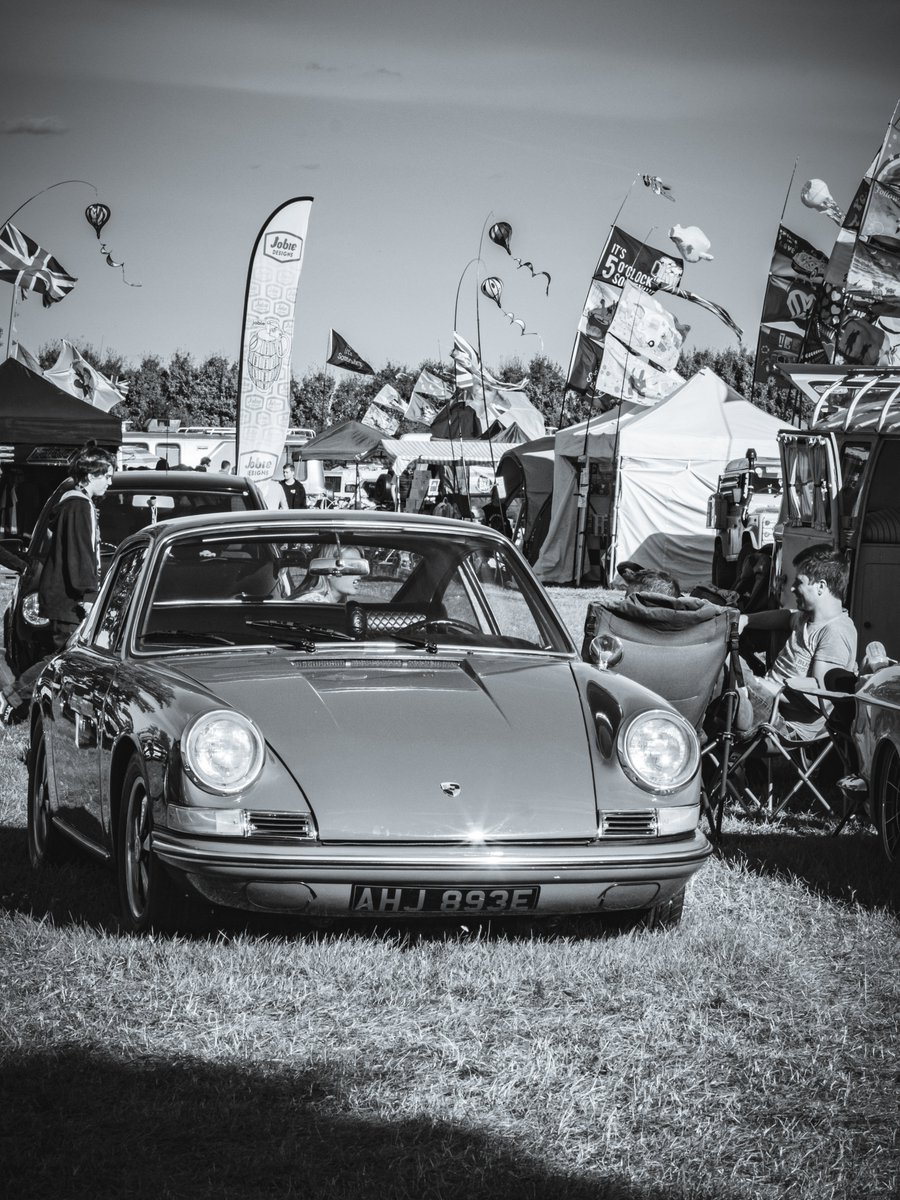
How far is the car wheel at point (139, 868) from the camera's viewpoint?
4.37 meters

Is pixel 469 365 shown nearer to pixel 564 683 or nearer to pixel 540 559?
pixel 540 559

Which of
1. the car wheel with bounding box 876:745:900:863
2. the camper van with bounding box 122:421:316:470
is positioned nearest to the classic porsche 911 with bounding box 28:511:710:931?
the car wheel with bounding box 876:745:900:863

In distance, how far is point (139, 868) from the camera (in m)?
4.57

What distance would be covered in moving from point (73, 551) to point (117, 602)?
149 inches

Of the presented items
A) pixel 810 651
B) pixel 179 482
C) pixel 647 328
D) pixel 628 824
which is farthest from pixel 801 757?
pixel 647 328

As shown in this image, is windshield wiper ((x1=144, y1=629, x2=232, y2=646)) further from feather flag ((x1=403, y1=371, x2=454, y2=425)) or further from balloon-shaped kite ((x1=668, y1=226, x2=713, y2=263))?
feather flag ((x1=403, y1=371, x2=454, y2=425))

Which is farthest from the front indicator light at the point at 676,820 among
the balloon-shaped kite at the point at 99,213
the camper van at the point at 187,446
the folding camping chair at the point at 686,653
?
the camper van at the point at 187,446

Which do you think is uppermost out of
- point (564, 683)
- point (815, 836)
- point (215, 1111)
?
point (564, 683)

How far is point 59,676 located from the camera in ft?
18.9

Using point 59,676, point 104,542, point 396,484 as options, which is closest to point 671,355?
point 396,484

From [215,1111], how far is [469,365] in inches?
1624

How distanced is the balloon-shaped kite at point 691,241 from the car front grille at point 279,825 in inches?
933

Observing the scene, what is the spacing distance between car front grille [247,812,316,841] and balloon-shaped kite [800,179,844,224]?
64.0 feet

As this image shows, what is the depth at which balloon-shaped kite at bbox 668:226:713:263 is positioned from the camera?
86.6 ft
